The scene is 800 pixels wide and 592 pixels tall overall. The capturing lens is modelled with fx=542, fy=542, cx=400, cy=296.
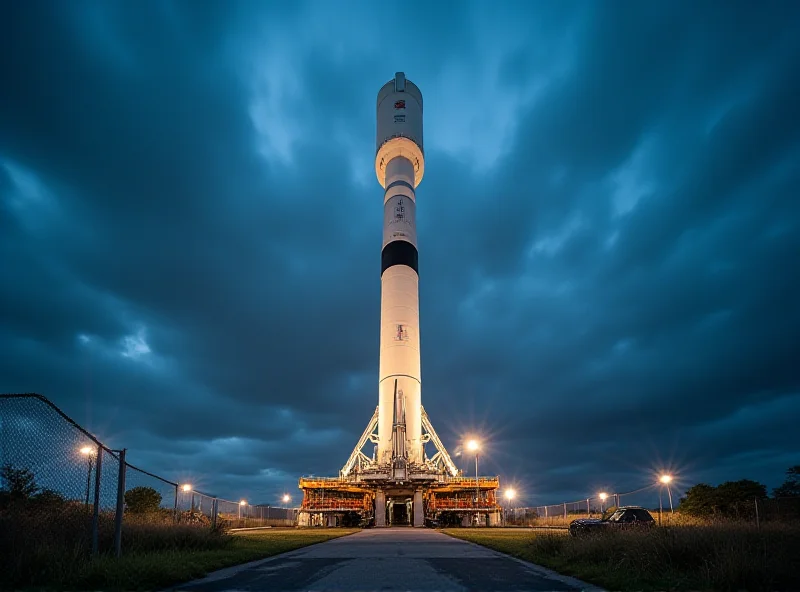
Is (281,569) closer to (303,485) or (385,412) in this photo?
(385,412)

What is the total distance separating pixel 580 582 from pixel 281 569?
19.4ft

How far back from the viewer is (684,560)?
10023 mm

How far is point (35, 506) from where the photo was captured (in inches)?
393

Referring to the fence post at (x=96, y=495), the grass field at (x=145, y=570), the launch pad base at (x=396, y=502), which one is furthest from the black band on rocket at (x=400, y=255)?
the fence post at (x=96, y=495)

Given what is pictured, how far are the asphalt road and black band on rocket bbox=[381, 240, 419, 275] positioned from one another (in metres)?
36.5

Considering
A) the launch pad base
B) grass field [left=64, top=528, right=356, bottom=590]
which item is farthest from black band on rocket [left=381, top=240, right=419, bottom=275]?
grass field [left=64, top=528, right=356, bottom=590]

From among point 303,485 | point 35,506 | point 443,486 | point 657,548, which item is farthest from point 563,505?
point 35,506

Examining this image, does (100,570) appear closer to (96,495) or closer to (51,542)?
(51,542)

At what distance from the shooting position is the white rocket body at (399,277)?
148 feet

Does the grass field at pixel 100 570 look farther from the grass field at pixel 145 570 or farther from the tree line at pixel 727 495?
the tree line at pixel 727 495

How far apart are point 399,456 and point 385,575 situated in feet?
111

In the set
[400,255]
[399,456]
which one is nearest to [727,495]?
[399,456]

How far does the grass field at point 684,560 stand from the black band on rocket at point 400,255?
37.3 m

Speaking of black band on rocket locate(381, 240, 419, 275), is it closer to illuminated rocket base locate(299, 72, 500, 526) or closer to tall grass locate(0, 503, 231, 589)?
illuminated rocket base locate(299, 72, 500, 526)
